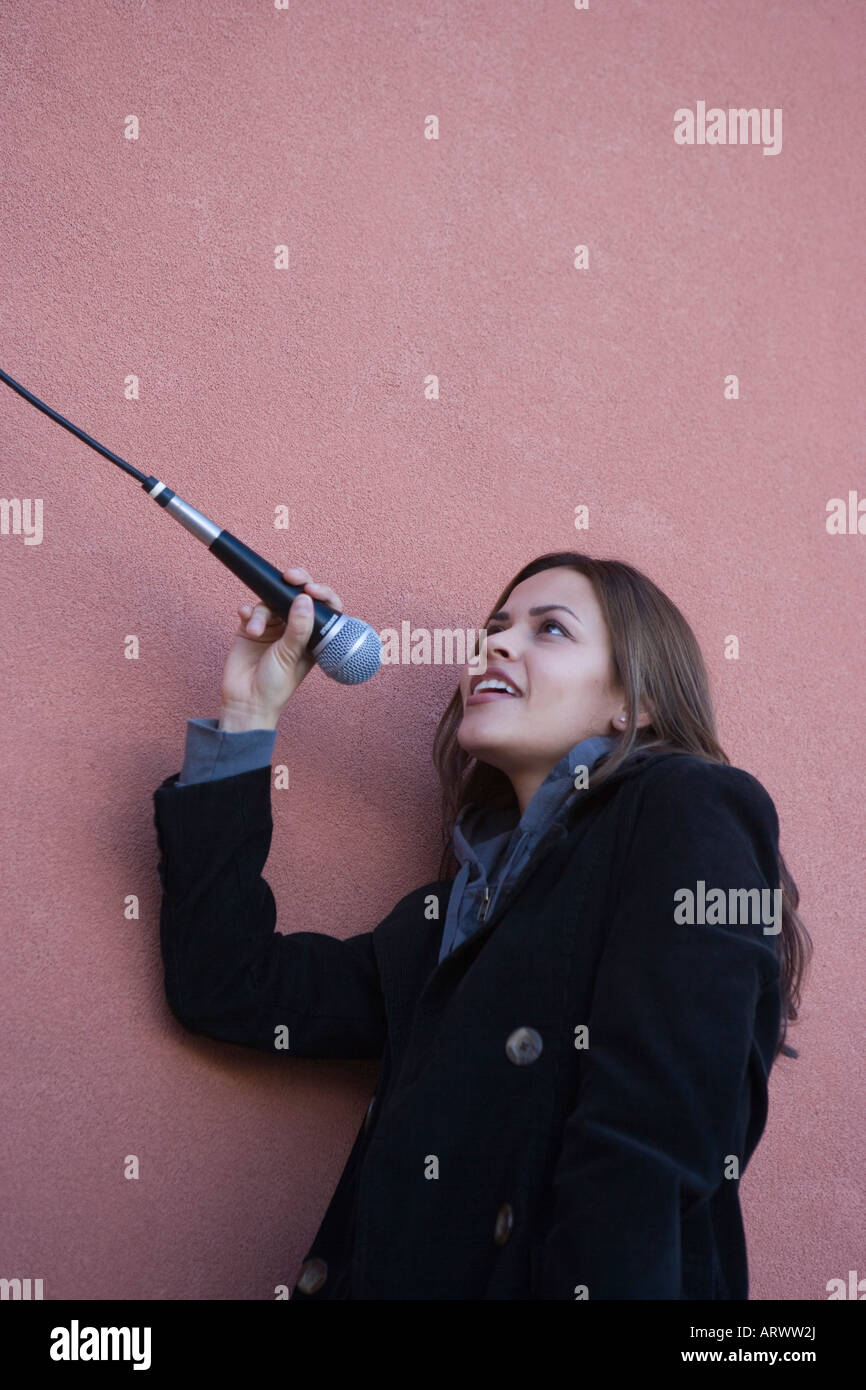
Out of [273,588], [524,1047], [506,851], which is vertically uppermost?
[273,588]

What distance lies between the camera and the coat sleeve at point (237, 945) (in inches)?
56.9

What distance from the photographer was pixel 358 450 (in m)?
1.76

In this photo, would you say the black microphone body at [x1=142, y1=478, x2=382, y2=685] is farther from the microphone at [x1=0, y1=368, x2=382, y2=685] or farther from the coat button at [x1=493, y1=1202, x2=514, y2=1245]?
the coat button at [x1=493, y1=1202, x2=514, y2=1245]

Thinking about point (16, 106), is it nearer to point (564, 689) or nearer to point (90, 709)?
point (90, 709)

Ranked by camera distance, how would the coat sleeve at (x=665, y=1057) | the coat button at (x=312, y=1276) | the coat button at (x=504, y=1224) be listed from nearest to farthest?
the coat sleeve at (x=665, y=1057) < the coat button at (x=504, y=1224) < the coat button at (x=312, y=1276)

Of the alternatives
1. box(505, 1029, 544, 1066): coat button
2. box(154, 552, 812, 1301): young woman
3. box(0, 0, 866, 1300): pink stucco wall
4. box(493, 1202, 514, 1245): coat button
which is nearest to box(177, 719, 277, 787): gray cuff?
box(154, 552, 812, 1301): young woman

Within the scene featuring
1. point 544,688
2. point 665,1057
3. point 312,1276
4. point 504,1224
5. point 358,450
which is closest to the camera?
point 665,1057

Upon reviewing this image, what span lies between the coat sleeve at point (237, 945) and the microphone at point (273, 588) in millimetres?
177

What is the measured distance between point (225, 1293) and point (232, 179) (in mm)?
1560

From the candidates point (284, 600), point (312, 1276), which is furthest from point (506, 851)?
point (312, 1276)

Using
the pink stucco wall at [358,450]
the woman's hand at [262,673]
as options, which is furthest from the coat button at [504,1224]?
the woman's hand at [262,673]

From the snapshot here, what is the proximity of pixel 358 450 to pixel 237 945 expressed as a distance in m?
0.76

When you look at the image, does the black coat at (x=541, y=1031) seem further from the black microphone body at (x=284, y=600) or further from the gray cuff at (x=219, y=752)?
the black microphone body at (x=284, y=600)

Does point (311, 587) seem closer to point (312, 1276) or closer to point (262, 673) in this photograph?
point (262, 673)
